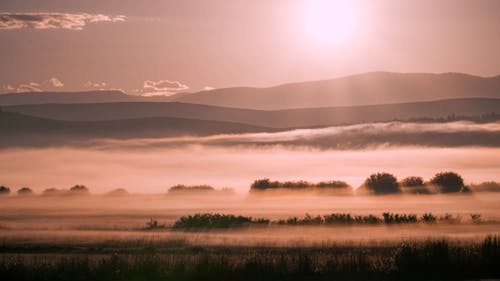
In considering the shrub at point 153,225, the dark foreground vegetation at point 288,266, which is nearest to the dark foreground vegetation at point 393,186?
the shrub at point 153,225

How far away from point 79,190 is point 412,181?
31.8 meters

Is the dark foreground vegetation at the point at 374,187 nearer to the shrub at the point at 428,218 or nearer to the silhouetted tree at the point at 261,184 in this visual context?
the silhouetted tree at the point at 261,184

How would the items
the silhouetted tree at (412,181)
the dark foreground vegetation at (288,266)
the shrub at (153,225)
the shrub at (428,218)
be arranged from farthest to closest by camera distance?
the silhouetted tree at (412,181) < the shrub at (428,218) < the shrub at (153,225) < the dark foreground vegetation at (288,266)

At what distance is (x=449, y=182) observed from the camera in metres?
77.9

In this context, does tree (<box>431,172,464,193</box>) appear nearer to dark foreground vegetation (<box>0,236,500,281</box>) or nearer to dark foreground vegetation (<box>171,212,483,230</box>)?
dark foreground vegetation (<box>171,212,483,230</box>)

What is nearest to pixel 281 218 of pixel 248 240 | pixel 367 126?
pixel 248 240

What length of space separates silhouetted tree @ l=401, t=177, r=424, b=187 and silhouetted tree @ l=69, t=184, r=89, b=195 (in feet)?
97.9

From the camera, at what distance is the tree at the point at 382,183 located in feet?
259

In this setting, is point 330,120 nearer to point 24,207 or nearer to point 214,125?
point 214,125

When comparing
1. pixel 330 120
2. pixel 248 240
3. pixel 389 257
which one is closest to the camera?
pixel 389 257

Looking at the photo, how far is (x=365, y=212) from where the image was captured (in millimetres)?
57594

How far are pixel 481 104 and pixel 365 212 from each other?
4889 inches

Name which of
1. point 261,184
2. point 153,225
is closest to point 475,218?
point 153,225

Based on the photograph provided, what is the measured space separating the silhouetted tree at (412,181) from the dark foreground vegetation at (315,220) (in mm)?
25813
